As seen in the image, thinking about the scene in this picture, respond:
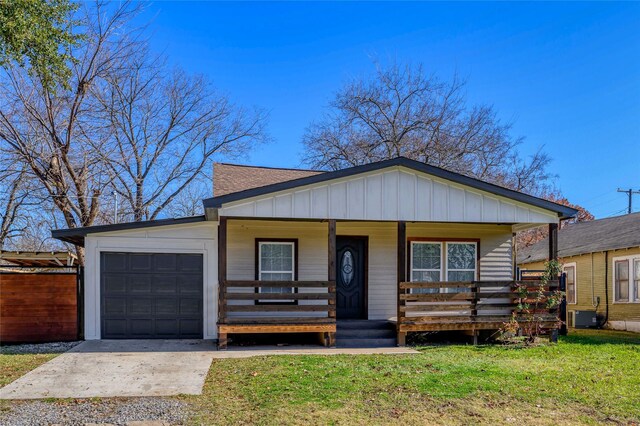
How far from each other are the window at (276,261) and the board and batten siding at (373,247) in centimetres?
16

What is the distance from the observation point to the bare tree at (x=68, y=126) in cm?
1731

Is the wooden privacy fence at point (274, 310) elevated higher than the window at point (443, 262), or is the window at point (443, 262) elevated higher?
the window at point (443, 262)

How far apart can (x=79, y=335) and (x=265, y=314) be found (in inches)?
161

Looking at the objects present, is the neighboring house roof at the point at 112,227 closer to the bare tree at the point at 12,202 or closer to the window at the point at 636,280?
the bare tree at the point at 12,202

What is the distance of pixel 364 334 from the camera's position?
36.8 feet

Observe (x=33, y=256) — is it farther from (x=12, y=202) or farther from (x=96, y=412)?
(x=12, y=202)

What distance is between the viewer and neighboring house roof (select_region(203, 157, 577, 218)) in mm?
9797

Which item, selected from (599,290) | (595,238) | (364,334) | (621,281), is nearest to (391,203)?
(364,334)

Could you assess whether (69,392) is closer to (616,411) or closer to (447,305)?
(616,411)

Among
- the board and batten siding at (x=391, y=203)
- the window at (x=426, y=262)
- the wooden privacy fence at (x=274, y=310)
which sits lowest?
the wooden privacy fence at (x=274, y=310)

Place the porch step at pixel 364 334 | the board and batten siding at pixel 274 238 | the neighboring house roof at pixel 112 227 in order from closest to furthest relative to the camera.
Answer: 1. the neighboring house roof at pixel 112 227
2. the porch step at pixel 364 334
3. the board and batten siding at pixel 274 238

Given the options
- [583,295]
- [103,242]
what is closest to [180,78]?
[103,242]

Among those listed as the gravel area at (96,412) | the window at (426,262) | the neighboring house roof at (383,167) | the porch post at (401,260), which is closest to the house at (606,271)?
the neighboring house roof at (383,167)

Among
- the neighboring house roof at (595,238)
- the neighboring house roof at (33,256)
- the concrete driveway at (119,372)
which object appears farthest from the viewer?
the neighboring house roof at (595,238)
